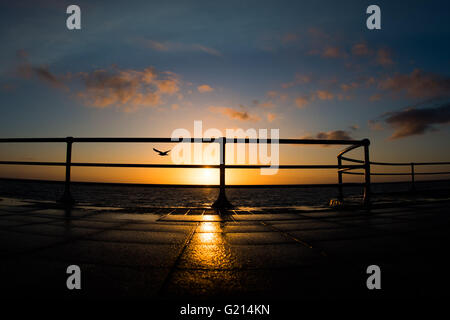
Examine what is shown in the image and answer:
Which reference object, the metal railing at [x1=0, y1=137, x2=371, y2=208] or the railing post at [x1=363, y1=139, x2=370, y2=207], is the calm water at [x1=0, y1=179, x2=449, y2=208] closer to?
the metal railing at [x1=0, y1=137, x2=371, y2=208]

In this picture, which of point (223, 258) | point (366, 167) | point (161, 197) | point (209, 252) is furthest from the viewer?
point (161, 197)

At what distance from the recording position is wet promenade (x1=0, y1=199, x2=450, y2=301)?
1.01 metres

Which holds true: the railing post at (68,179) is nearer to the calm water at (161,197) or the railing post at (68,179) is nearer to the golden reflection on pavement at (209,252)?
the calm water at (161,197)

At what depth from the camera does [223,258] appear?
145cm

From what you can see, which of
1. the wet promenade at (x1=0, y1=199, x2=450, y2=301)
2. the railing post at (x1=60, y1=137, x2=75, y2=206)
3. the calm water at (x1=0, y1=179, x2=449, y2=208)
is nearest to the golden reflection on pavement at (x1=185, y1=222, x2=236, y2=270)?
the wet promenade at (x1=0, y1=199, x2=450, y2=301)

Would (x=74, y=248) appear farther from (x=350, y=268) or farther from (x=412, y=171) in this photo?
(x=412, y=171)

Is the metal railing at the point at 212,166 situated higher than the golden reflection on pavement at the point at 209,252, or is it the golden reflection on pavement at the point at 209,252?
the metal railing at the point at 212,166

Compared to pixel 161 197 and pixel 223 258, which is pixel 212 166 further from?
pixel 161 197

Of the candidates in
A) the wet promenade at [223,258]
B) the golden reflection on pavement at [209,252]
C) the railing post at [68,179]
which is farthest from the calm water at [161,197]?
the golden reflection on pavement at [209,252]

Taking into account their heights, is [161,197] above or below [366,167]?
below

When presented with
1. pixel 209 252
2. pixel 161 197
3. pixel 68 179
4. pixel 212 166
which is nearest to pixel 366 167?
pixel 212 166

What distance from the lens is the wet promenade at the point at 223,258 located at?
1009 mm

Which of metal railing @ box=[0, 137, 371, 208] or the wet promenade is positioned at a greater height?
metal railing @ box=[0, 137, 371, 208]

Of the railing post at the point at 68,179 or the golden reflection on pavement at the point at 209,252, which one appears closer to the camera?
the golden reflection on pavement at the point at 209,252
